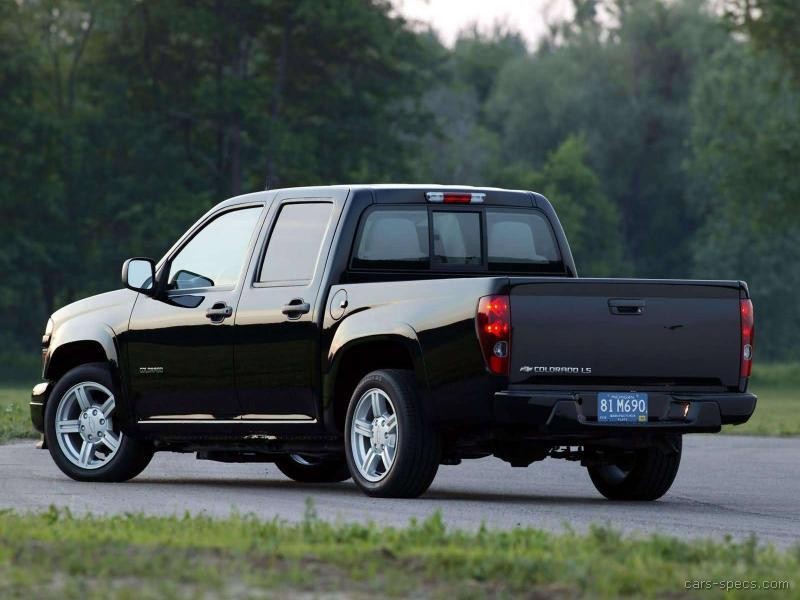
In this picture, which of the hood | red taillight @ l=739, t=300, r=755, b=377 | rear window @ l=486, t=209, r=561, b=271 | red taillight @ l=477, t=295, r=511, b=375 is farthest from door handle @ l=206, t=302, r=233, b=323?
red taillight @ l=739, t=300, r=755, b=377

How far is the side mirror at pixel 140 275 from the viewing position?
13891mm

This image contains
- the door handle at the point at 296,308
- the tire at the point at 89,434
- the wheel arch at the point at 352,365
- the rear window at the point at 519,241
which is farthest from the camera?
the tire at the point at 89,434

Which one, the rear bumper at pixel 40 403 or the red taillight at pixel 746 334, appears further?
the rear bumper at pixel 40 403

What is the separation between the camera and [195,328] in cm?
1366

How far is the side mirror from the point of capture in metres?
13.9

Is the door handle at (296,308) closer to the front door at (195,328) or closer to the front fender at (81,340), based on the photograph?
the front door at (195,328)

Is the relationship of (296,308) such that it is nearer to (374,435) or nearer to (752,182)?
(374,435)

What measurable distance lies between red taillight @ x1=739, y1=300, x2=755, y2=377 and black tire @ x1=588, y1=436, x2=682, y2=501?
83 centimetres

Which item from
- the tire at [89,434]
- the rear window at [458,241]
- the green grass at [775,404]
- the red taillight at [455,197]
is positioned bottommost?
the green grass at [775,404]

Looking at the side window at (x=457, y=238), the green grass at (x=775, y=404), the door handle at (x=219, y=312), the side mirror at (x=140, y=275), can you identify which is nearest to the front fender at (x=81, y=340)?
the side mirror at (x=140, y=275)

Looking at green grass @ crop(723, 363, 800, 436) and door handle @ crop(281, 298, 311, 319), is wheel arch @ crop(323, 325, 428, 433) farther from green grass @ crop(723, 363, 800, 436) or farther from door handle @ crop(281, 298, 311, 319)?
green grass @ crop(723, 363, 800, 436)

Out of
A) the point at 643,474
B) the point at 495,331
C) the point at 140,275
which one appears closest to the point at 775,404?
the point at 643,474

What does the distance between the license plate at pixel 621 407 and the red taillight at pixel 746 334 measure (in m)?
0.80

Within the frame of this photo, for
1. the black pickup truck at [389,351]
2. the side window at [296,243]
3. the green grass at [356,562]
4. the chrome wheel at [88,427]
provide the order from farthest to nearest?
the chrome wheel at [88,427] → the side window at [296,243] → the black pickup truck at [389,351] → the green grass at [356,562]
